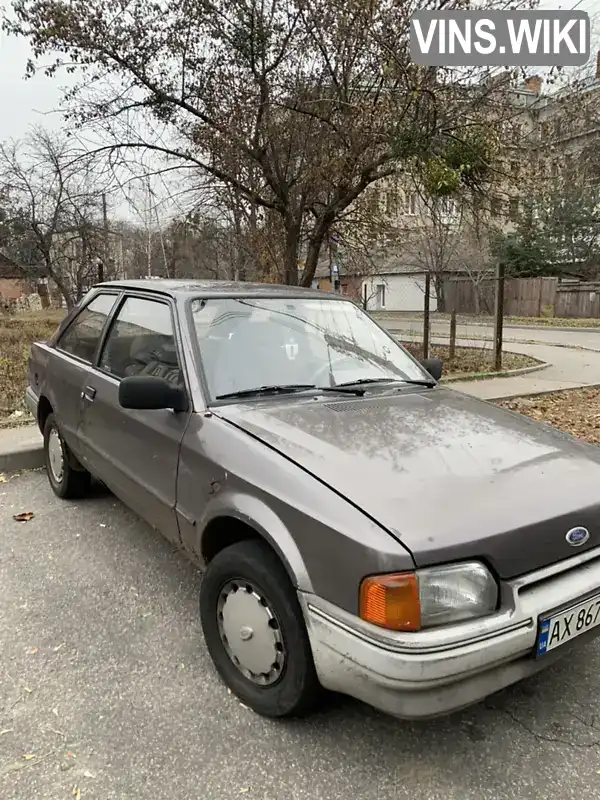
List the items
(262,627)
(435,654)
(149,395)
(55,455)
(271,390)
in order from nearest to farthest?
(435,654), (262,627), (149,395), (271,390), (55,455)

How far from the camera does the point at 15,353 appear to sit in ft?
39.4

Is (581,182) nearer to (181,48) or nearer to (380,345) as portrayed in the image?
(181,48)

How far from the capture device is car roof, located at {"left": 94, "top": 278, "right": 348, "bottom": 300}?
337cm

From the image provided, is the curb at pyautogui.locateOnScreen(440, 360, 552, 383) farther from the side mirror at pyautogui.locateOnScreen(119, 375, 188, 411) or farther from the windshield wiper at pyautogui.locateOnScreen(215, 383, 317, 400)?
the side mirror at pyautogui.locateOnScreen(119, 375, 188, 411)

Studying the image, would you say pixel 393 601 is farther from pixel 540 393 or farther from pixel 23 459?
pixel 540 393

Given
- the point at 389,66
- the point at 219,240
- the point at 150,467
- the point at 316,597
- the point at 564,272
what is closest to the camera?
the point at 316,597

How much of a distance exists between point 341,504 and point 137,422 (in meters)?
1.54

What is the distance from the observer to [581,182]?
68.5 feet

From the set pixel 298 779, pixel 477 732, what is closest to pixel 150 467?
pixel 298 779

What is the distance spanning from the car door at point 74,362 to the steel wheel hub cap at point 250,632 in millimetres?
2001

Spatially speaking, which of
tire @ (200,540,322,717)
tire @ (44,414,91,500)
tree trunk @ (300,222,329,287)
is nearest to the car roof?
tire @ (44,414,91,500)

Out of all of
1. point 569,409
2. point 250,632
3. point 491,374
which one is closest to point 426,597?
point 250,632

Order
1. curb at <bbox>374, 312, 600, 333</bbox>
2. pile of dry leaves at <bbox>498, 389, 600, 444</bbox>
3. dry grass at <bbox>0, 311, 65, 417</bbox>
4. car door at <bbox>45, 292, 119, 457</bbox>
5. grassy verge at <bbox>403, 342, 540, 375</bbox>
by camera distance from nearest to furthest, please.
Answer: car door at <bbox>45, 292, 119, 457</bbox> < pile of dry leaves at <bbox>498, 389, 600, 444</bbox> < dry grass at <bbox>0, 311, 65, 417</bbox> < grassy verge at <bbox>403, 342, 540, 375</bbox> < curb at <bbox>374, 312, 600, 333</bbox>

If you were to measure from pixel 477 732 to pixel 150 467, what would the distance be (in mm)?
1828
